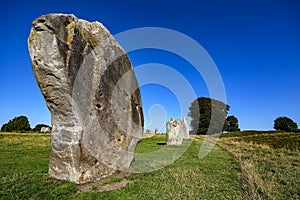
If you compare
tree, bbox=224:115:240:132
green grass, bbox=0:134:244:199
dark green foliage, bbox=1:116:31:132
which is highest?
tree, bbox=224:115:240:132

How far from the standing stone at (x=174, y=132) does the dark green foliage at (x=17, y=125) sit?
5321 centimetres

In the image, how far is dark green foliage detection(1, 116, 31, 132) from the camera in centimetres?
5944

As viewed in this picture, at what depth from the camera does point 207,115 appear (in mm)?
61750

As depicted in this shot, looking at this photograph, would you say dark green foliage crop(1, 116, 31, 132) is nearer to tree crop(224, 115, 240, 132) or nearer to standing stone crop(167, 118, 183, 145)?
standing stone crop(167, 118, 183, 145)

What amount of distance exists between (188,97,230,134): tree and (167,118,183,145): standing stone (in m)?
37.8

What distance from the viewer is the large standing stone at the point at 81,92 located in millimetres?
6266

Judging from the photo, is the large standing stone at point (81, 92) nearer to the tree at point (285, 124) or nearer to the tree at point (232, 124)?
the tree at point (232, 124)

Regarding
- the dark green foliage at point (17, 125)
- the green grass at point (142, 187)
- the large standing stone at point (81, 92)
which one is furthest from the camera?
the dark green foliage at point (17, 125)

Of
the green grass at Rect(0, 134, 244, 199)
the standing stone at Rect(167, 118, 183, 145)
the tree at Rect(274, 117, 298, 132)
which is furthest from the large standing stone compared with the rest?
the tree at Rect(274, 117, 298, 132)

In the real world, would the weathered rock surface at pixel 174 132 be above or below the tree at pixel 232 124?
below

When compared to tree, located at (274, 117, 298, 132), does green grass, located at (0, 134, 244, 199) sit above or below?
below

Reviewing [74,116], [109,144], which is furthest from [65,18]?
[109,144]

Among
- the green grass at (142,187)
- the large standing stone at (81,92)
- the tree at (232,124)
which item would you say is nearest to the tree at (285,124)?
the tree at (232,124)

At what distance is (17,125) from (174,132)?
54976mm
